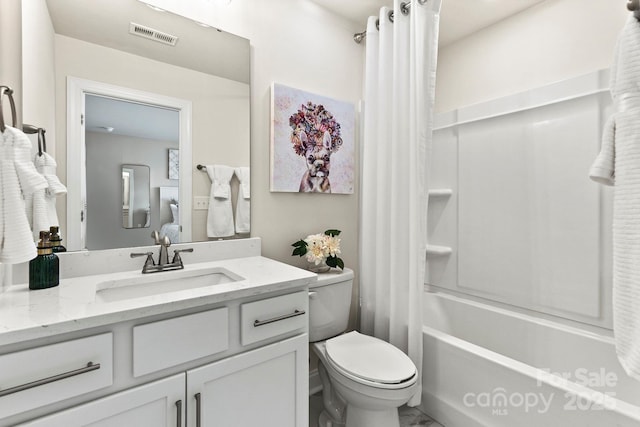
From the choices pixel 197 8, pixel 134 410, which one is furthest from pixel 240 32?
pixel 134 410

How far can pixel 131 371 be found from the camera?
85 centimetres

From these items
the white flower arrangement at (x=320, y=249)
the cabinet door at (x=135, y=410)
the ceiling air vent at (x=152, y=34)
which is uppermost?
the ceiling air vent at (x=152, y=34)

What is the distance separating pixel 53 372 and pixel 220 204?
37.7 inches

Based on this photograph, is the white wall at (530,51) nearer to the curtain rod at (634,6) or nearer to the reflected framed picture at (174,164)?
the curtain rod at (634,6)

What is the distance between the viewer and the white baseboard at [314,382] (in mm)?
1890

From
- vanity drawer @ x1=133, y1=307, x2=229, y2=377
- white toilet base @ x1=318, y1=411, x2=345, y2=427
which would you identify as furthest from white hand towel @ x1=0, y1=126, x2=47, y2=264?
white toilet base @ x1=318, y1=411, x2=345, y2=427

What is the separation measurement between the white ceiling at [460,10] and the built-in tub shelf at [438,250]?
157cm

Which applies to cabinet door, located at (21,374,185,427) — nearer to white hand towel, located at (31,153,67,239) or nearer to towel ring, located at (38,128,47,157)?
white hand towel, located at (31,153,67,239)

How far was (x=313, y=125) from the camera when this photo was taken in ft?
6.32

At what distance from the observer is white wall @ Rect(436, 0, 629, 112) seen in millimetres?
1650

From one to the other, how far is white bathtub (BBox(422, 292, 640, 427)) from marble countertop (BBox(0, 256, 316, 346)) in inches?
38.1

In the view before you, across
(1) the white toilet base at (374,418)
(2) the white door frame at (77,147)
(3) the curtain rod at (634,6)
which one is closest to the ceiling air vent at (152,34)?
(2) the white door frame at (77,147)

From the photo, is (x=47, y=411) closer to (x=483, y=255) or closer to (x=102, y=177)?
(x=102, y=177)

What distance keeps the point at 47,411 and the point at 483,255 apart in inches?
87.9
